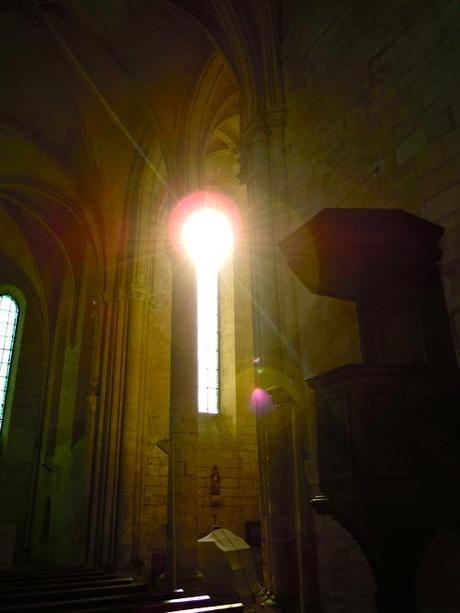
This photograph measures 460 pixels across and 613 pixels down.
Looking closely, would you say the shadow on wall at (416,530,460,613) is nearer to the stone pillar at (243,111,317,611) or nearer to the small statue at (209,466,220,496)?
the stone pillar at (243,111,317,611)

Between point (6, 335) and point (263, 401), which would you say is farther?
point (6, 335)

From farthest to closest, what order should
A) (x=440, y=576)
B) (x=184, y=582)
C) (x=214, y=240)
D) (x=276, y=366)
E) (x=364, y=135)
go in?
1. (x=214, y=240)
2. (x=184, y=582)
3. (x=276, y=366)
4. (x=364, y=135)
5. (x=440, y=576)

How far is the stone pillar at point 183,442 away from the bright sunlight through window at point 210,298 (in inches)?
183

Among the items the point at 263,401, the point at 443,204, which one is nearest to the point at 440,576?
the point at 263,401

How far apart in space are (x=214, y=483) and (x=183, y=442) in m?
4.73

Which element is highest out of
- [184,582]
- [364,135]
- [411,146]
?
[364,135]

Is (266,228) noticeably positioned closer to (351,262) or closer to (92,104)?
(351,262)

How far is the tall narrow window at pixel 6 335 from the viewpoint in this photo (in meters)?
16.3

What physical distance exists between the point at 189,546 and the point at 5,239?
Answer: 39.7 ft

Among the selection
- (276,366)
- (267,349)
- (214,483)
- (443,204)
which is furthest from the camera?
(214,483)

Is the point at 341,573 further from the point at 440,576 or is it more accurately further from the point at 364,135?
the point at 364,135

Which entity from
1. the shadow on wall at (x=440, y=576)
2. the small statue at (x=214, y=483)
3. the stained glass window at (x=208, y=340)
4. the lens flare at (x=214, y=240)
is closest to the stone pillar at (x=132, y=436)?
the stained glass window at (x=208, y=340)

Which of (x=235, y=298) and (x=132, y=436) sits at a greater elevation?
(x=235, y=298)

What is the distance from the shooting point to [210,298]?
1335cm
